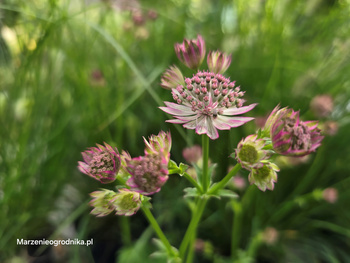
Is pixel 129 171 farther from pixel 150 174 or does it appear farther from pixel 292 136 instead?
pixel 292 136

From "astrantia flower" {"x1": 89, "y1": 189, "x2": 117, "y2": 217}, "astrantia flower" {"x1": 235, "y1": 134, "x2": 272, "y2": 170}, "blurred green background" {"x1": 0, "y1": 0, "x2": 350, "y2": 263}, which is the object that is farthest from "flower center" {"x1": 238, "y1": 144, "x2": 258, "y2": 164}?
"blurred green background" {"x1": 0, "y1": 0, "x2": 350, "y2": 263}

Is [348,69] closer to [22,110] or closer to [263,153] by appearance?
[263,153]

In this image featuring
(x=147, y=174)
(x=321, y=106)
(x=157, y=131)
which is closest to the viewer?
(x=147, y=174)

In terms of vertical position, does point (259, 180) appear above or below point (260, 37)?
below

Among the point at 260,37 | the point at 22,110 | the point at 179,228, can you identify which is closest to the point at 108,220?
the point at 179,228

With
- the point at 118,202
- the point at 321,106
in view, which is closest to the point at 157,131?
the point at 321,106
